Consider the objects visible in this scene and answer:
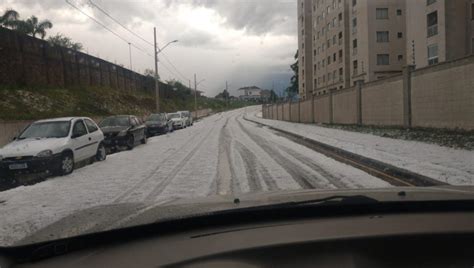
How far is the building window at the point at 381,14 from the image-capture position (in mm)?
54156

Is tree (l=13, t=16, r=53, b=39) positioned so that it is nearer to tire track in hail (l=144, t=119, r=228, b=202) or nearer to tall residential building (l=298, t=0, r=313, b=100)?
tire track in hail (l=144, t=119, r=228, b=202)

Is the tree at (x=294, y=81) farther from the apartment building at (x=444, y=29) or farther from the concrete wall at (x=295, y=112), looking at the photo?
the apartment building at (x=444, y=29)

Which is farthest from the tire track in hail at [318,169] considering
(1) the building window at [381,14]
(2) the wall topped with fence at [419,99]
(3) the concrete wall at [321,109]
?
(1) the building window at [381,14]

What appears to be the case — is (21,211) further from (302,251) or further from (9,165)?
(302,251)

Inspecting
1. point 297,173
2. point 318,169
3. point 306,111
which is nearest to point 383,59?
point 306,111

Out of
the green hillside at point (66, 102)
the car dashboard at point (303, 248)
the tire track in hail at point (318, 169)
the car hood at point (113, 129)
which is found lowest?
the tire track in hail at point (318, 169)

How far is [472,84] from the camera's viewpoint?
1919cm

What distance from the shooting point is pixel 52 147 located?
465 inches

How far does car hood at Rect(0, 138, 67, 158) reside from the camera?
37.7 feet

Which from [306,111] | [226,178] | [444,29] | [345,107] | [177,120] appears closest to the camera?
[226,178]

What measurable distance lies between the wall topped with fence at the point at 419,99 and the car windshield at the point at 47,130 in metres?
15.8

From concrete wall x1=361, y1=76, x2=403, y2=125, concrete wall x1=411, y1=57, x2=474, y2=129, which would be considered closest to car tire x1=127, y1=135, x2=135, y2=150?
concrete wall x1=411, y1=57, x2=474, y2=129

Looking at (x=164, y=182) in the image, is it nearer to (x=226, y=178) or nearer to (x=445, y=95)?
(x=226, y=178)

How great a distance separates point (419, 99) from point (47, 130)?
59.1ft
